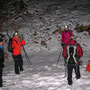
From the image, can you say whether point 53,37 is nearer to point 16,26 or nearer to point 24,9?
point 16,26

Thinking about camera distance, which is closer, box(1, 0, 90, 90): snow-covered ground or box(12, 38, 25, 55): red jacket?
box(1, 0, 90, 90): snow-covered ground

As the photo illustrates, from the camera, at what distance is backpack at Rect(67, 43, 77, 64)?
16.9 feet

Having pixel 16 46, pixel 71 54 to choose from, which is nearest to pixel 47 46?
pixel 16 46

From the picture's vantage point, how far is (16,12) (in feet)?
55.5

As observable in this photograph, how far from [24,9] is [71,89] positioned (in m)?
14.1

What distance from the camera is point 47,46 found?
1247 centimetres

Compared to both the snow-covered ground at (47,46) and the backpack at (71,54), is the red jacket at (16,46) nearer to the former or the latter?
the snow-covered ground at (47,46)

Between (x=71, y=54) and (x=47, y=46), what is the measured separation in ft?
24.0

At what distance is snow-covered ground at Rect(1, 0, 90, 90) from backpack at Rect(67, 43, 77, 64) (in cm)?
112

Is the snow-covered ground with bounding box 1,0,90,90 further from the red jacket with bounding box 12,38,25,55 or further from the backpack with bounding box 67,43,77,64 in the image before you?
the red jacket with bounding box 12,38,25,55

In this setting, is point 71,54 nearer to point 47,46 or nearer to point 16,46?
point 16,46

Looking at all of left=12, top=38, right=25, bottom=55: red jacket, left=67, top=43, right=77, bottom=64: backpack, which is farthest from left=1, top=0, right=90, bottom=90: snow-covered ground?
left=12, top=38, right=25, bottom=55: red jacket

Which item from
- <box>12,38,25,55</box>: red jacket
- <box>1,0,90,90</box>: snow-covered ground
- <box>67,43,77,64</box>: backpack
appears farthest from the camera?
<box>12,38,25,55</box>: red jacket

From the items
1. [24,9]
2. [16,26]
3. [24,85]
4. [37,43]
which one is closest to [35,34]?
[37,43]
